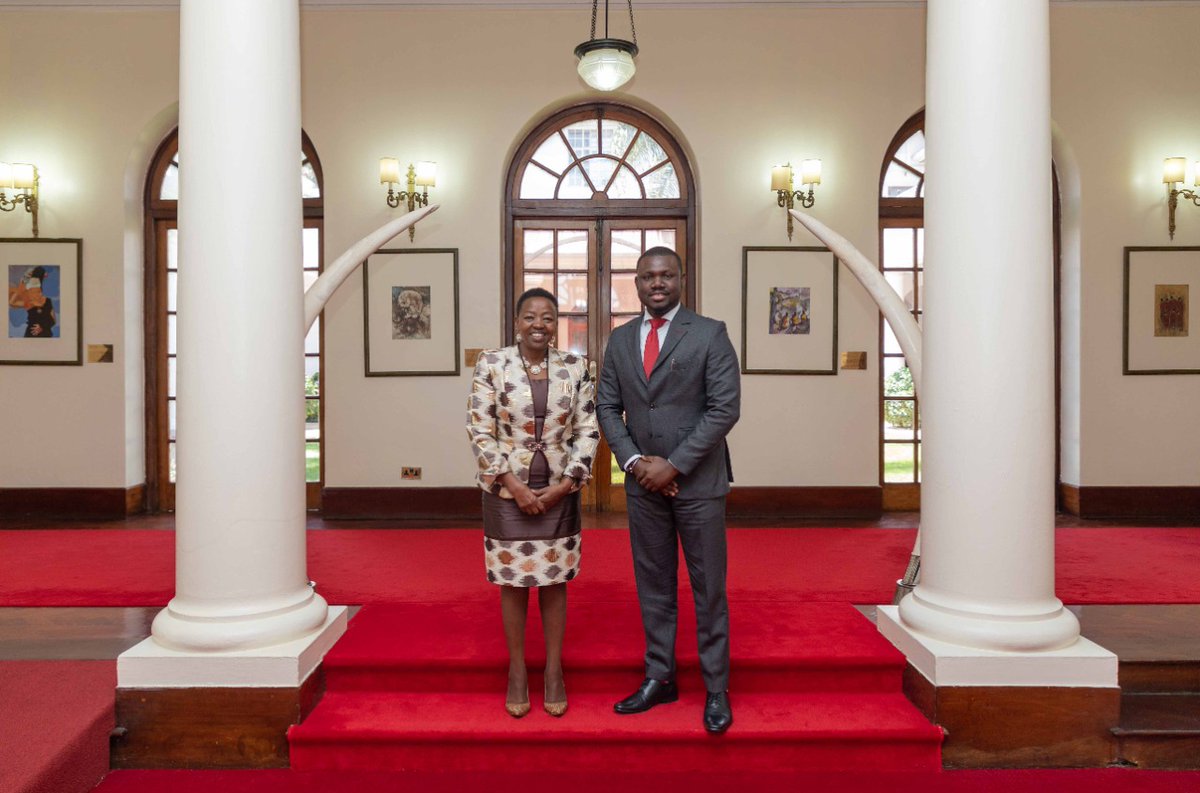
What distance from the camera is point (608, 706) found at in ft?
10.5

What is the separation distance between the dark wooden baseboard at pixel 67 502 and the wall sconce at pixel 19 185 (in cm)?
245

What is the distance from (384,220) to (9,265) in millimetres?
3595

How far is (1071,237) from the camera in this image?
7363 millimetres

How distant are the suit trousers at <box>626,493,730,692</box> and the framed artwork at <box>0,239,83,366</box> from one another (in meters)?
6.70

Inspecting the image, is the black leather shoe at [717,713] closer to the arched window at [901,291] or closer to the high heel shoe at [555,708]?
the high heel shoe at [555,708]

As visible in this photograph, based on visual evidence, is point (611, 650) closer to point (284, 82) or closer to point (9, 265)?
point (284, 82)

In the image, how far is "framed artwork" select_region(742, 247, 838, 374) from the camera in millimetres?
7281

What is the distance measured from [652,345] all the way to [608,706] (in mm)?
1519

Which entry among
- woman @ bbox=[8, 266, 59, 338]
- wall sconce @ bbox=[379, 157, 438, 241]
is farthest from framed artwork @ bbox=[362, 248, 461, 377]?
woman @ bbox=[8, 266, 59, 338]

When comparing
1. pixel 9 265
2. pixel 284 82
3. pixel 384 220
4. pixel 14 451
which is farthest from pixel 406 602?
pixel 9 265

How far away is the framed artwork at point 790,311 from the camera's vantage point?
728 cm

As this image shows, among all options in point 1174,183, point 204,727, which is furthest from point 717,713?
point 1174,183

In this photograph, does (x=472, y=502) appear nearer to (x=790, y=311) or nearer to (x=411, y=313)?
(x=411, y=313)

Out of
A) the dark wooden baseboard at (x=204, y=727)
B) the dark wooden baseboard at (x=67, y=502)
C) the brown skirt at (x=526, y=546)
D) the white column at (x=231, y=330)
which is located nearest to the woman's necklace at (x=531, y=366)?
the brown skirt at (x=526, y=546)
